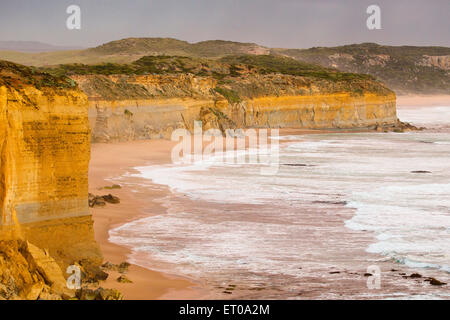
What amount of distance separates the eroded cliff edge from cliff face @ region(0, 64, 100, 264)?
26897 millimetres

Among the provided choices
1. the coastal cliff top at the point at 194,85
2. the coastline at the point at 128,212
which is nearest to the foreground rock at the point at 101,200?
the coastline at the point at 128,212

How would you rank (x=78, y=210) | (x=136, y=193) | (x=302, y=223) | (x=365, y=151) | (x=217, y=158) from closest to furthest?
(x=78, y=210) → (x=302, y=223) → (x=136, y=193) → (x=217, y=158) → (x=365, y=151)

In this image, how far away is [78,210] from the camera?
13.0 metres

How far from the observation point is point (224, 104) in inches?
2021

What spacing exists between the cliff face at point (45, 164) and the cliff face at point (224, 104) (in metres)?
26.8

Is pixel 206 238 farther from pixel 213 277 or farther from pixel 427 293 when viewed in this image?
pixel 427 293

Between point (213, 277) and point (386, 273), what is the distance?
329cm

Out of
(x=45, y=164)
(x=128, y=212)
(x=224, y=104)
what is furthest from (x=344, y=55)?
(x=45, y=164)

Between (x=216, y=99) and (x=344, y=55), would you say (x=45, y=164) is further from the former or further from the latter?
(x=344, y=55)

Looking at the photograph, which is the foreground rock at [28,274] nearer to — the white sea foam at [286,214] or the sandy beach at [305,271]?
the sandy beach at [305,271]

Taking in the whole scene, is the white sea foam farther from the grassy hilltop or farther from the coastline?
the grassy hilltop

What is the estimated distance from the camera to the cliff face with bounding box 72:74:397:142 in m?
41.6

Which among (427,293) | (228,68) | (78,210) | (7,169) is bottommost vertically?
(427,293)
